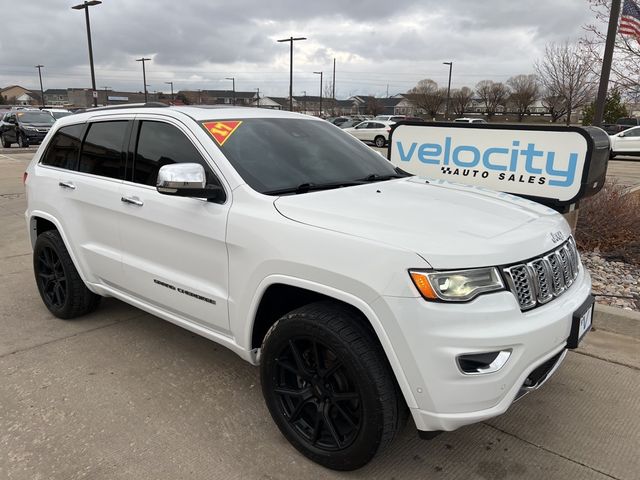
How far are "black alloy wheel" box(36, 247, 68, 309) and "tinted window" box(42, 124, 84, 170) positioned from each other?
0.71 m

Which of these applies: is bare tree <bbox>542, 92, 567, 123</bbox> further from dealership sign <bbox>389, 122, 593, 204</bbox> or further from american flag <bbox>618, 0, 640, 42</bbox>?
dealership sign <bbox>389, 122, 593, 204</bbox>

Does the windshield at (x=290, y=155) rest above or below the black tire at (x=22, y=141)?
above

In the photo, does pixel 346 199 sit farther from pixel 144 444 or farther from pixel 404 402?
pixel 144 444

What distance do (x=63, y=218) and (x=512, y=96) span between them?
6615 centimetres

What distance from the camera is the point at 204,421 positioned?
115 inches

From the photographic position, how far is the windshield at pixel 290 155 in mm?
2938

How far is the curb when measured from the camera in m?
4.06

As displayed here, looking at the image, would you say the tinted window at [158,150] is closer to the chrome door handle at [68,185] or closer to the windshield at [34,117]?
the chrome door handle at [68,185]

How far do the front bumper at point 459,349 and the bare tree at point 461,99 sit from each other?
68.2m

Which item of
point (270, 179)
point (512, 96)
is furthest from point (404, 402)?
point (512, 96)

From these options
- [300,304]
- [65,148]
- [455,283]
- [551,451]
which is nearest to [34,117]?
[65,148]

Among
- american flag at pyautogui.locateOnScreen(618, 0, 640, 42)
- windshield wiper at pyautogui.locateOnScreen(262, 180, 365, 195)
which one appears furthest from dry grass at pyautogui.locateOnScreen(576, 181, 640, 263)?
windshield wiper at pyautogui.locateOnScreen(262, 180, 365, 195)

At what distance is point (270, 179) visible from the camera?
290cm

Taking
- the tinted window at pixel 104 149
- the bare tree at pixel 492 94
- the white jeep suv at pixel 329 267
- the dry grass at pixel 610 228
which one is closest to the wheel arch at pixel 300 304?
the white jeep suv at pixel 329 267
